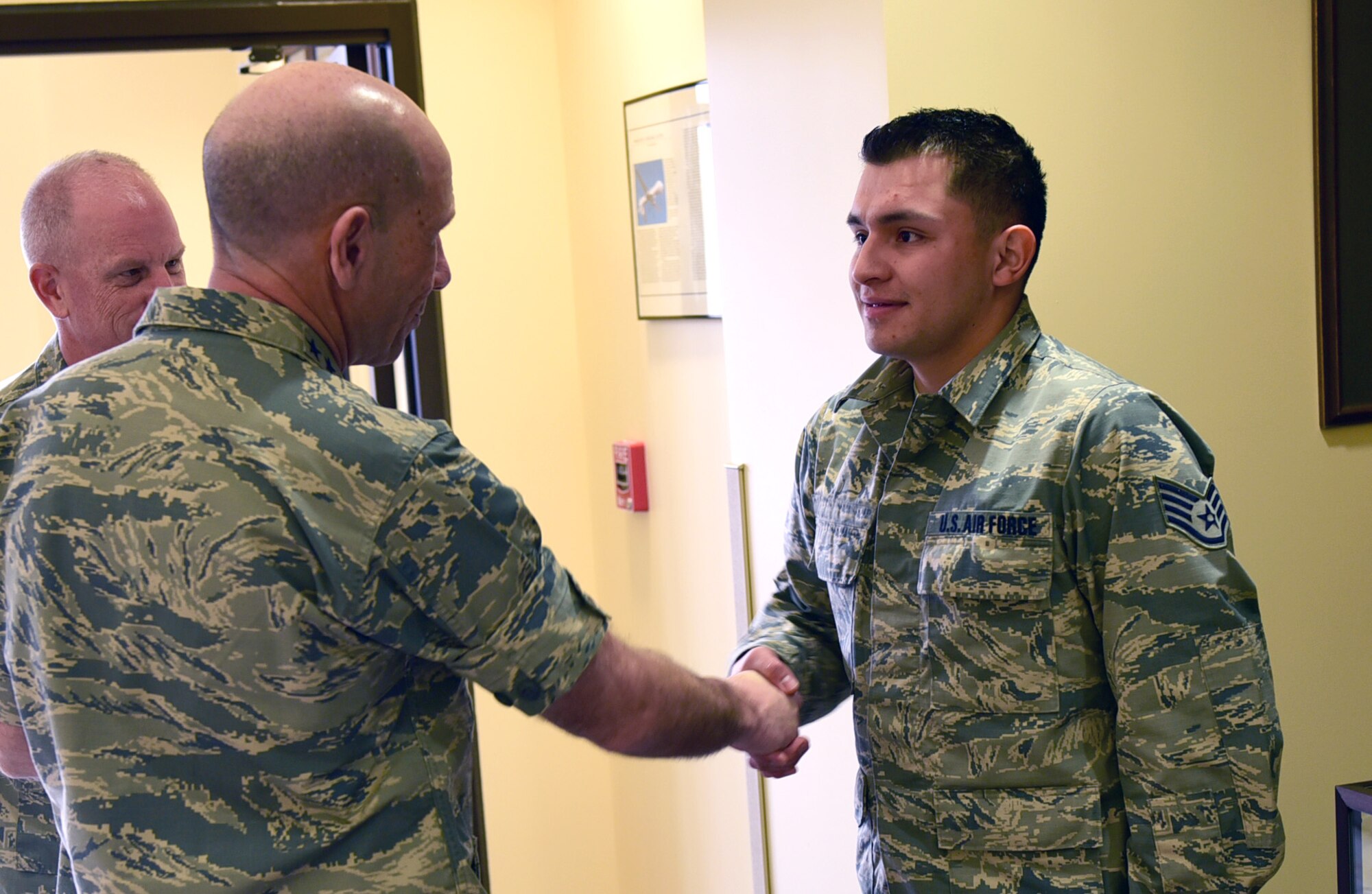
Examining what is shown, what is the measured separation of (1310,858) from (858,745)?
1.16m

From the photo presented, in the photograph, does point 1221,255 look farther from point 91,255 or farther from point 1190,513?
point 91,255

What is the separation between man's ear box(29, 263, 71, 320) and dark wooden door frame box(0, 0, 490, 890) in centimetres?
43

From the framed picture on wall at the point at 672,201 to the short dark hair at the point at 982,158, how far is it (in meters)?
1.23

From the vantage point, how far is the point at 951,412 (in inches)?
60.3

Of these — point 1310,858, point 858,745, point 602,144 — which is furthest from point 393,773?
point 602,144

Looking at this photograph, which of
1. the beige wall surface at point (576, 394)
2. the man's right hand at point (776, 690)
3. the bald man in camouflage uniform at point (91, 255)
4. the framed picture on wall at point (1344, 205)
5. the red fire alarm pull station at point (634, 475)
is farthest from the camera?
the red fire alarm pull station at point (634, 475)

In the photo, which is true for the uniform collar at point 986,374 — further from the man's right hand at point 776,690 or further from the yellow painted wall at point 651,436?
the yellow painted wall at point 651,436

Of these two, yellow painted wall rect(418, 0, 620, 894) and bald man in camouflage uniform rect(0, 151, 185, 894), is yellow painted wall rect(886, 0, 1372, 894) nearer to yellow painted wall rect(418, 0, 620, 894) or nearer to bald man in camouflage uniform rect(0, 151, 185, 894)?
bald man in camouflage uniform rect(0, 151, 185, 894)

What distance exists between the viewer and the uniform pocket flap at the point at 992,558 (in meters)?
1.41

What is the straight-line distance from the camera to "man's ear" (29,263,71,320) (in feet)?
5.93

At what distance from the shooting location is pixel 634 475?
329cm

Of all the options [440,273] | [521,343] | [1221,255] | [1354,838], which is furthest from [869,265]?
[521,343]

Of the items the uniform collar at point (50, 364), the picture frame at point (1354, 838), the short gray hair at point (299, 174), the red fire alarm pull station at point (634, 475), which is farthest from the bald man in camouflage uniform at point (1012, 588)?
the red fire alarm pull station at point (634, 475)

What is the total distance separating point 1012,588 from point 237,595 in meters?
0.86
